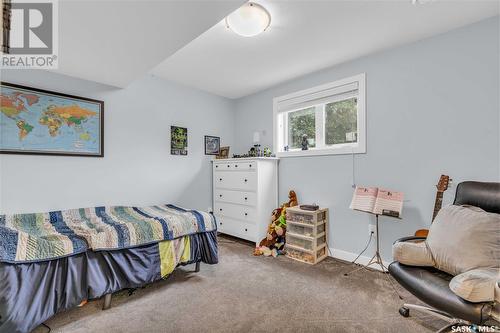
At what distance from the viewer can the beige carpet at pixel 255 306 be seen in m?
1.64

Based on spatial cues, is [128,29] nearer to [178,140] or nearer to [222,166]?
[178,140]

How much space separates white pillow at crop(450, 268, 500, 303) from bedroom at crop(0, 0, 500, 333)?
0.01 metres

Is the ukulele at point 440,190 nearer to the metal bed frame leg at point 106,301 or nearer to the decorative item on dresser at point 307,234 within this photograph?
the decorative item on dresser at point 307,234

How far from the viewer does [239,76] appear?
327 centimetres

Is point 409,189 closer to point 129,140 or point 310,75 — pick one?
point 310,75

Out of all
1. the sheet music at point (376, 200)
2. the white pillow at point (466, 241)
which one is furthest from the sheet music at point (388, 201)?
the white pillow at point (466, 241)

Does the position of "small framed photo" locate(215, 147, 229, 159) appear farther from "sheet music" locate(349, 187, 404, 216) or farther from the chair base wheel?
the chair base wheel

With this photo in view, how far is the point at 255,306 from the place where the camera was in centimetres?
188

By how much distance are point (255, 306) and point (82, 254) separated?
4.63ft

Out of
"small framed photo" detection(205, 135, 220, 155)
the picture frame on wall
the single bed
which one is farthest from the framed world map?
"small framed photo" detection(205, 135, 220, 155)

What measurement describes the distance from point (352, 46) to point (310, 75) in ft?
2.52

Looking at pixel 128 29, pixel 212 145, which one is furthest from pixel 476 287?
pixel 212 145

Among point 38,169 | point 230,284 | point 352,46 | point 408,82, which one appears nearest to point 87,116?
point 38,169

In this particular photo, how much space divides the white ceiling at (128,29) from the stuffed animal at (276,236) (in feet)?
7.77
